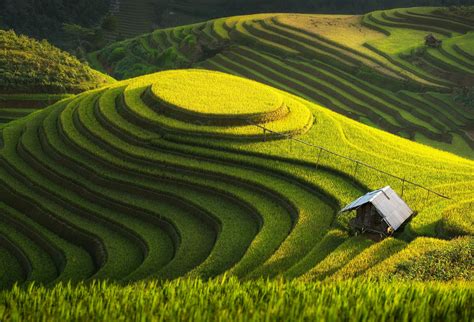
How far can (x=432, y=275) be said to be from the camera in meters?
11.5

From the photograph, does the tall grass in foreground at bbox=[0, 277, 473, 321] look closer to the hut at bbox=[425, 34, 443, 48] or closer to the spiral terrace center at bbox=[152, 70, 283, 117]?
the spiral terrace center at bbox=[152, 70, 283, 117]

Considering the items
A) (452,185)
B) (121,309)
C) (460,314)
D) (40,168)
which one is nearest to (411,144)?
(452,185)

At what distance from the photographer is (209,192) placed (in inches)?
712

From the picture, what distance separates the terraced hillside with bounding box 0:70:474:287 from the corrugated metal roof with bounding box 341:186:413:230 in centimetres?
45

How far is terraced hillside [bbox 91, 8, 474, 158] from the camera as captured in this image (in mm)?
36969

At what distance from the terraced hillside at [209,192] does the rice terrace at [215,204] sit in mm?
63

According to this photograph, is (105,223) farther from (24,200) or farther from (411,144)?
(411,144)

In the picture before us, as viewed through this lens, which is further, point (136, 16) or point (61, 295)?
point (136, 16)

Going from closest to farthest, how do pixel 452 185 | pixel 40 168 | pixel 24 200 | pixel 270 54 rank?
pixel 452 185 → pixel 24 200 → pixel 40 168 → pixel 270 54

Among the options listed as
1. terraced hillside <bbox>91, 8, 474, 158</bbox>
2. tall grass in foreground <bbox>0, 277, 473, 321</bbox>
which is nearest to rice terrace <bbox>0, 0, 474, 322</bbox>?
tall grass in foreground <bbox>0, 277, 473, 321</bbox>

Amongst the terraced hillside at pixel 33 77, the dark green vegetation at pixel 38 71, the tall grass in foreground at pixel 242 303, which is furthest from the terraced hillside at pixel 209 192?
the dark green vegetation at pixel 38 71

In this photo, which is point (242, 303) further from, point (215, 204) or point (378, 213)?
point (215, 204)

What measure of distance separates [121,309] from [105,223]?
34.3 feet

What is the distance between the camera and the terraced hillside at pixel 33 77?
30.3 metres
